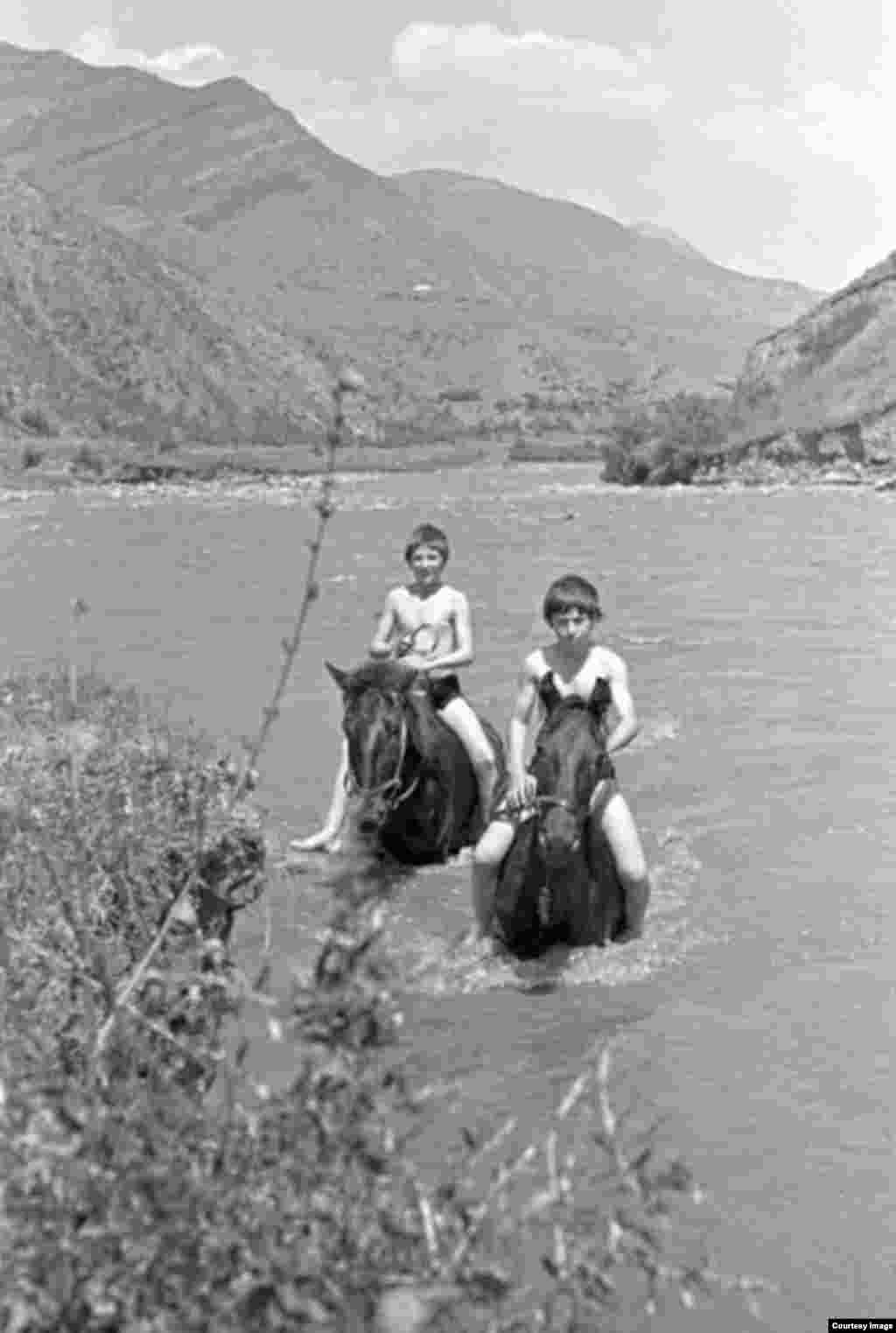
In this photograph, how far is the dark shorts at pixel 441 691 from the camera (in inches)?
411

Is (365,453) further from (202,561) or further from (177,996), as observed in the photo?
(177,996)

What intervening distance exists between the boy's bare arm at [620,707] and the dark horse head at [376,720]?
3.47ft

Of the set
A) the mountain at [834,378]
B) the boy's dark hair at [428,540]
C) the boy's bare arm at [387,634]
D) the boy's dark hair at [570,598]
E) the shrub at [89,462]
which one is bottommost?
the boy's bare arm at [387,634]

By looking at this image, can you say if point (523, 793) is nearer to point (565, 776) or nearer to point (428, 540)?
point (565, 776)

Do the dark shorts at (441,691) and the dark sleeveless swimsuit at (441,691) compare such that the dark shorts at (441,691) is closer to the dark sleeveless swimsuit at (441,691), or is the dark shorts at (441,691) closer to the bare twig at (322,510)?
the dark sleeveless swimsuit at (441,691)

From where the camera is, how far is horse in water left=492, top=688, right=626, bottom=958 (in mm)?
7914

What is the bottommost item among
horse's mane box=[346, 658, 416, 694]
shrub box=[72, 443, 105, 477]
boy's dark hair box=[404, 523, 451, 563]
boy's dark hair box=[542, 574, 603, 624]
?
horse's mane box=[346, 658, 416, 694]

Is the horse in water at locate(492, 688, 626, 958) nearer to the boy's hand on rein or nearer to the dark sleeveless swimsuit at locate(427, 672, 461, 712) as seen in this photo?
the boy's hand on rein

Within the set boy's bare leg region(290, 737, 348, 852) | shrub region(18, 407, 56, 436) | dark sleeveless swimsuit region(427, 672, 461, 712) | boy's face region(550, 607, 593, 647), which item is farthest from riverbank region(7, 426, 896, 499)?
boy's face region(550, 607, 593, 647)

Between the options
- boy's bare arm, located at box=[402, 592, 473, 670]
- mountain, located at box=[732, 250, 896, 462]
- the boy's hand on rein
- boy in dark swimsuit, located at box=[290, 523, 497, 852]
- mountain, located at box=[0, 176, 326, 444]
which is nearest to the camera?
the boy's hand on rein

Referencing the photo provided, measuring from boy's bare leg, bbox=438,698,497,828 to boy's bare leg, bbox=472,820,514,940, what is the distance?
1.89 meters

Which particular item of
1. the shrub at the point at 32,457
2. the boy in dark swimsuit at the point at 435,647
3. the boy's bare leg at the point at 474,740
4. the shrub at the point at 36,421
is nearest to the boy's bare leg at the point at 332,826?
the boy in dark swimsuit at the point at 435,647

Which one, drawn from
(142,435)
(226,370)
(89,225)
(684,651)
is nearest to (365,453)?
(142,435)

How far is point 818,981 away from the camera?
8.44 m
